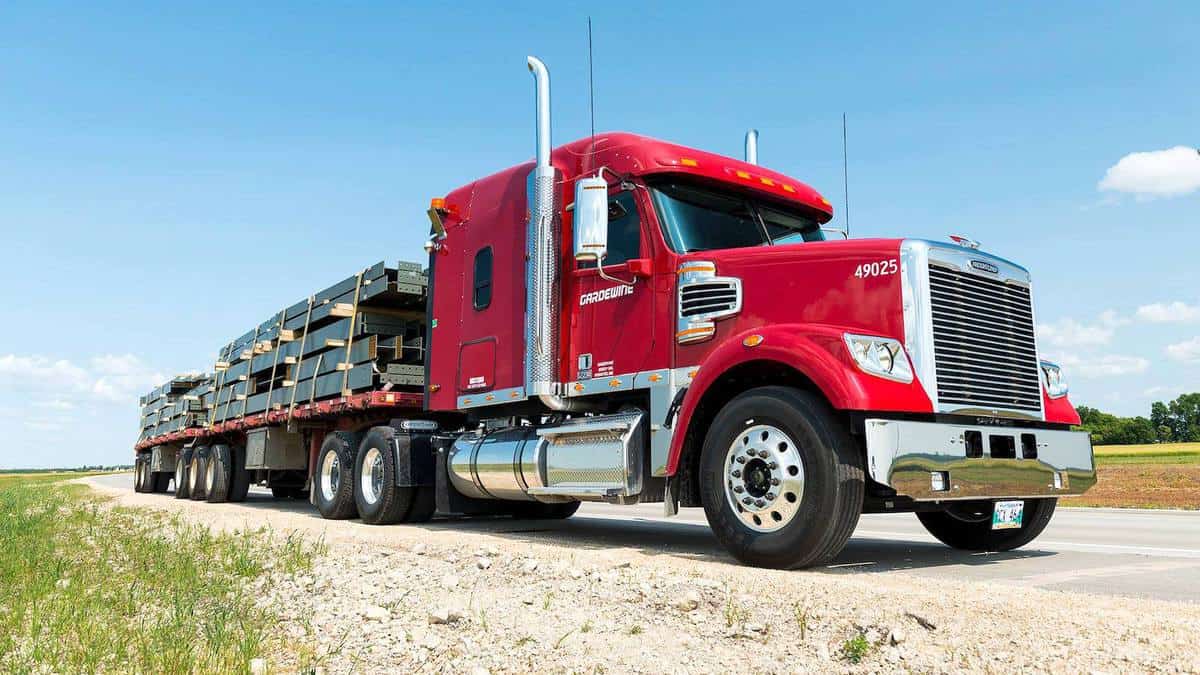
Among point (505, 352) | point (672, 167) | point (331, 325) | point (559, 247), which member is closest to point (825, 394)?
point (672, 167)

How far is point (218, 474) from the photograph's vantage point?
17.3 metres

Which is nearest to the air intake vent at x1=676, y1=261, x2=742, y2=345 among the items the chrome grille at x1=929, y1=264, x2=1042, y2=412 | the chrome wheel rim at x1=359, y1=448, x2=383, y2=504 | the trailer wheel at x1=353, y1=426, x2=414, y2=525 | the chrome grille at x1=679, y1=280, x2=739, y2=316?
the chrome grille at x1=679, y1=280, x2=739, y2=316

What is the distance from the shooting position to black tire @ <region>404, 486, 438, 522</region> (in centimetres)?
1088

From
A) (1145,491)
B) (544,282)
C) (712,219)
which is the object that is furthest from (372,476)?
(1145,491)

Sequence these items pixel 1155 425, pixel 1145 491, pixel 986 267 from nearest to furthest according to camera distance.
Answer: pixel 986 267 < pixel 1145 491 < pixel 1155 425

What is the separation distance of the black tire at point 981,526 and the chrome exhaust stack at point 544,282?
337cm

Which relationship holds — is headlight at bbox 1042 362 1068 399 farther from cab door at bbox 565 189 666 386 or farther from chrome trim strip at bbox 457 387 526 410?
chrome trim strip at bbox 457 387 526 410

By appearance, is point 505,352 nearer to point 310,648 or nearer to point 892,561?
point 892,561

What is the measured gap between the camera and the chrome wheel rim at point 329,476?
11.9 m

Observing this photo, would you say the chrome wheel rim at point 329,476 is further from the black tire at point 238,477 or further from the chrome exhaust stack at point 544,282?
the black tire at point 238,477

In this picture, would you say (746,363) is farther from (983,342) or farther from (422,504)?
(422,504)

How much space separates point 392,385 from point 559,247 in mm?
3613

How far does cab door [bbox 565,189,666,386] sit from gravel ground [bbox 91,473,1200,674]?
7.53 ft

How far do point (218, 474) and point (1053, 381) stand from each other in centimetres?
1443
